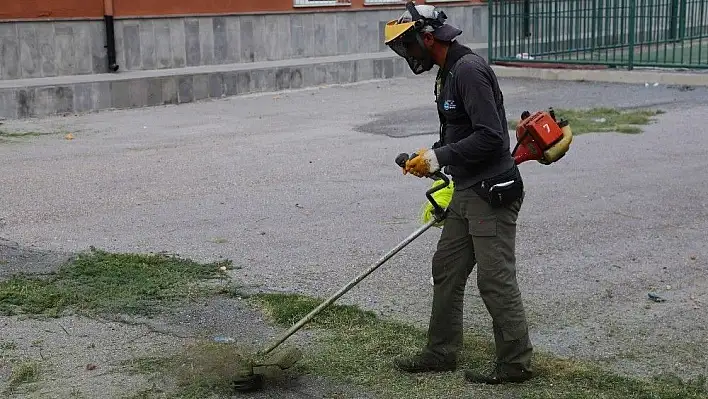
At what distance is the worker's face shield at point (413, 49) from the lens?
421 centimetres

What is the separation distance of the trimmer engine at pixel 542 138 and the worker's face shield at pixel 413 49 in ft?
1.66

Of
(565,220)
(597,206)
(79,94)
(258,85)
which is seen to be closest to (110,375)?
(565,220)

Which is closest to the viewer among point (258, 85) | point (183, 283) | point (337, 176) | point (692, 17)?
point (183, 283)

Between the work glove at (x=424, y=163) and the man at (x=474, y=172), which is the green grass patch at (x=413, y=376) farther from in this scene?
the work glove at (x=424, y=163)

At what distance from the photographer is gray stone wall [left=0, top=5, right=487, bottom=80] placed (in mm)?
14617

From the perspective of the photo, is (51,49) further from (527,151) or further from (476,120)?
(476,120)

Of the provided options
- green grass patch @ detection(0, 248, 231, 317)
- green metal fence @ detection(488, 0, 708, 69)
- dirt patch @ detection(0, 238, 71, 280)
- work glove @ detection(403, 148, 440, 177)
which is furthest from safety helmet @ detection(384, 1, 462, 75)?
green metal fence @ detection(488, 0, 708, 69)

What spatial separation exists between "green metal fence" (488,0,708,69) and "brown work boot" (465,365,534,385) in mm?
14009

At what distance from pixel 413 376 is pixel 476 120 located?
121 centimetres

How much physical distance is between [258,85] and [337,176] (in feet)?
24.4

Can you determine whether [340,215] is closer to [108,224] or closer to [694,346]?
[108,224]

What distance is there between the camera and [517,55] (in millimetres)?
18656

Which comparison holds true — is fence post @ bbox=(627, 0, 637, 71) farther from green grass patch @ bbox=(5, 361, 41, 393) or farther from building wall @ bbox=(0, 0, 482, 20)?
green grass patch @ bbox=(5, 361, 41, 393)

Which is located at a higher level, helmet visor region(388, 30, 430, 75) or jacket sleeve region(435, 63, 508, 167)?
helmet visor region(388, 30, 430, 75)
